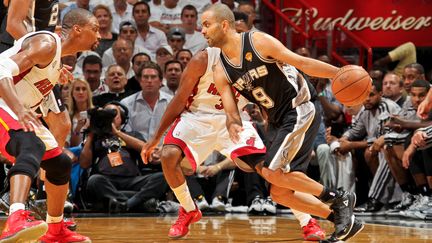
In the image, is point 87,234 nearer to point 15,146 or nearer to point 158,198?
point 15,146

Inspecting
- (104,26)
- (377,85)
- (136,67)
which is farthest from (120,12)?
(377,85)

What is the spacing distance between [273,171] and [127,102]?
422 cm

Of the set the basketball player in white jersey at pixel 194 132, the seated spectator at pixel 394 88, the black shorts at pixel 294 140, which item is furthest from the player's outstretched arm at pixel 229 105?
the seated spectator at pixel 394 88

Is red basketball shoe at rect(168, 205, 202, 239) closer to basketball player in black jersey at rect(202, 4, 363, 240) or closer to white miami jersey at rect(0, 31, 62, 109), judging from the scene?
basketball player in black jersey at rect(202, 4, 363, 240)

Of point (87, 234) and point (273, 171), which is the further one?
point (87, 234)

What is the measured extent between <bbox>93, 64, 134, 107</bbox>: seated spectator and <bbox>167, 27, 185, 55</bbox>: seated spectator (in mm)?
1471

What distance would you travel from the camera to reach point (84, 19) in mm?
5383

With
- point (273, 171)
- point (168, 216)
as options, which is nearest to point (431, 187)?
point (168, 216)

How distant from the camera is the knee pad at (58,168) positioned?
5172 millimetres

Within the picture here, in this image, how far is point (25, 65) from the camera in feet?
15.6

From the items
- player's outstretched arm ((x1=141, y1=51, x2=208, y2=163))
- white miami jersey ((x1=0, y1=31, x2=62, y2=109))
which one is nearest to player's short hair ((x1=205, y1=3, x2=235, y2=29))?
player's outstretched arm ((x1=141, y1=51, x2=208, y2=163))

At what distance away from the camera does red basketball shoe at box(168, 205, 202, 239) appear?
6010mm

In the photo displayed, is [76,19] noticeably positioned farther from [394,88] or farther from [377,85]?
[394,88]

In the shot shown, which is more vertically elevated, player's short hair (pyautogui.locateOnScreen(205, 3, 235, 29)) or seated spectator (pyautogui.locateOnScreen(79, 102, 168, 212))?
player's short hair (pyautogui.locateOnScreen(205, 3, 235, 29))
